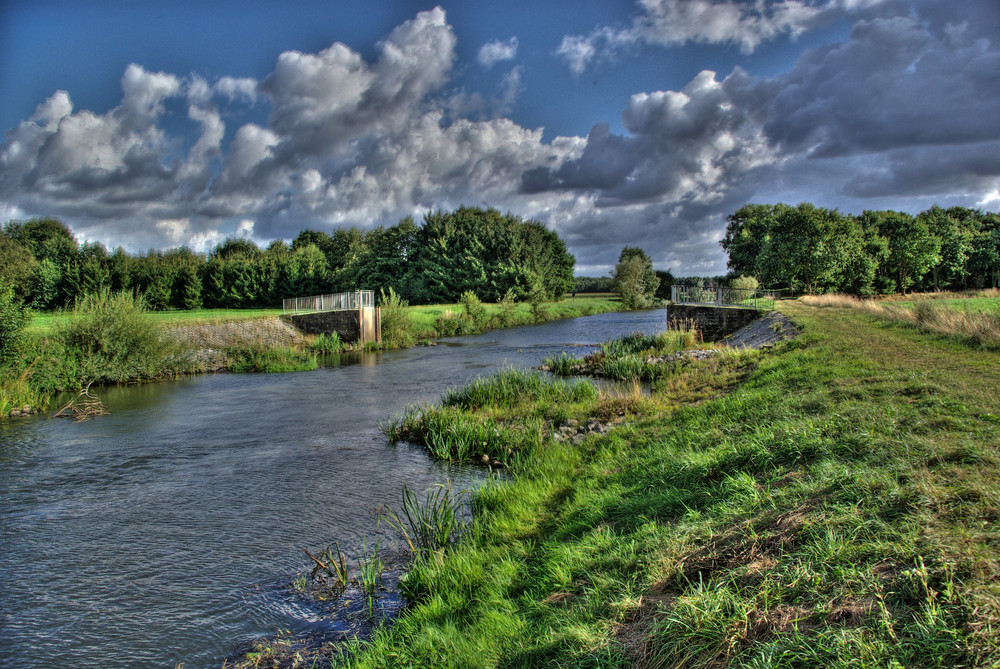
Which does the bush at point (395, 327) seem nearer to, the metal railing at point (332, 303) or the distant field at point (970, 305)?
the metal railing at point (332, 303)

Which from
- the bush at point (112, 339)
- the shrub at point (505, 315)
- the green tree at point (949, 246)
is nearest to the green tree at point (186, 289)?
the shrub at point (505, 315)

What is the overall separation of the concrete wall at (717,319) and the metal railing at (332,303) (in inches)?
789

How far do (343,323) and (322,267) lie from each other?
109 feet

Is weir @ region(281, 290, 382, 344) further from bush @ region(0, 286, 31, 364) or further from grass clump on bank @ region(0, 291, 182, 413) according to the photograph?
bush @ region(0, 286, 31, 364)

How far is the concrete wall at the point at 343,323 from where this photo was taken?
35.5 meters

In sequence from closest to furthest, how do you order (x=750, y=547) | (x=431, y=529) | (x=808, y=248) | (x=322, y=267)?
(x=750, y=547) → (x=431, y=529) → (x=808, y=248) → (x=322, y=267)

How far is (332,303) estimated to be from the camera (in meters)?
39.4

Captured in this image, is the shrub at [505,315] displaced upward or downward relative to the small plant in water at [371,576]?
upward

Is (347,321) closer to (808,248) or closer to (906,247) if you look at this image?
(808,248)

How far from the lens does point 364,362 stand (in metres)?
28.9

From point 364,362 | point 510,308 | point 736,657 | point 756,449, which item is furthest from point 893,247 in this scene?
point 736,657

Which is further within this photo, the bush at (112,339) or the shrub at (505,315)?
the shrub at (505,315)

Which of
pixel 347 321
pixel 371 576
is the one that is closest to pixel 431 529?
pixel 371 576

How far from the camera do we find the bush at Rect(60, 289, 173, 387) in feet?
69.3
